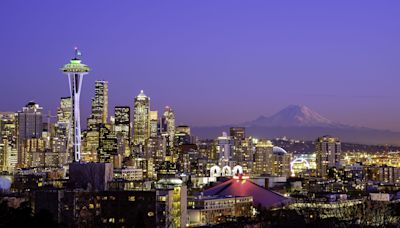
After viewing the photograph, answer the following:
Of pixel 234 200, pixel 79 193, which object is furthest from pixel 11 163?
pixel 79 193

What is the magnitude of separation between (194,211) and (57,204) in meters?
8.80

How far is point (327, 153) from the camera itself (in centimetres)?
9125

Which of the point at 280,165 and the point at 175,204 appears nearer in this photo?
the point at 175,204

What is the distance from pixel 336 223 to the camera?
26.4m

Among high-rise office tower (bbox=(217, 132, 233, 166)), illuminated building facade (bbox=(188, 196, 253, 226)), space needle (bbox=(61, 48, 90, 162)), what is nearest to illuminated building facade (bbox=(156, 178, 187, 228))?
illuminated building facade (bbox=(188, 196, 253, 226))

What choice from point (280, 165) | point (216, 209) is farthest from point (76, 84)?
point (280, 165)

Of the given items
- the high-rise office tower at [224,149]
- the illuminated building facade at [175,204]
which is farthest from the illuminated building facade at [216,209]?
the high-rise office tower at [224,149]

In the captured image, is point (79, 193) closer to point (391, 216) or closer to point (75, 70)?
point (391, 216)

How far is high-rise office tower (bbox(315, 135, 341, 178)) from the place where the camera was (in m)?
90.4

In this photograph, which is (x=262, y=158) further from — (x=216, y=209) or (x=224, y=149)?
(x=216, y=209)

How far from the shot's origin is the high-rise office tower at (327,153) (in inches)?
3561

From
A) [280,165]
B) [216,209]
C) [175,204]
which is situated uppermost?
[280,165]

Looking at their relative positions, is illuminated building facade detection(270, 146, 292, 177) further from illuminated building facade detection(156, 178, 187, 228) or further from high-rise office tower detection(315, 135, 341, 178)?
illuminated building facade detection(156, 178, 187, 228)

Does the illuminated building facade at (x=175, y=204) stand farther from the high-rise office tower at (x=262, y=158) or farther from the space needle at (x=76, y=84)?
the high-rise office tower at (x=262, y=158)
